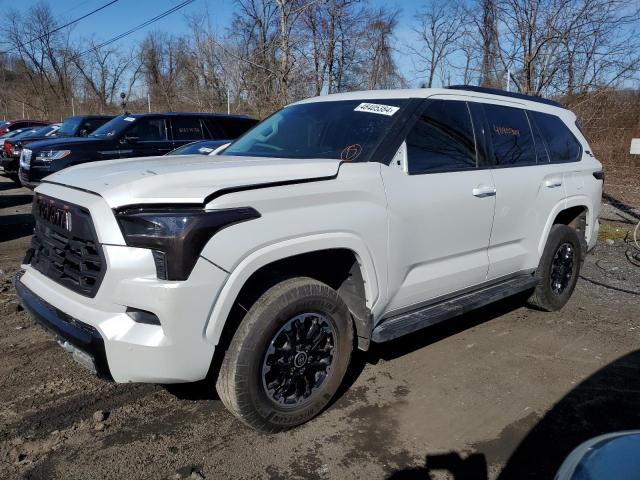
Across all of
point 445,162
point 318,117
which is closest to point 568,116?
point 445,162

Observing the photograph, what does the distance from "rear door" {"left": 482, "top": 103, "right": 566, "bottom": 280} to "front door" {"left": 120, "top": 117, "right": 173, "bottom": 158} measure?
25.8 feet

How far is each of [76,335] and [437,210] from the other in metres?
2.27

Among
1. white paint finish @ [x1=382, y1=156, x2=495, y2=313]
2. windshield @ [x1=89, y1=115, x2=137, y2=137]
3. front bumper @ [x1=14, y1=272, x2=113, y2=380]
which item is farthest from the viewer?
windshield @ [x1=89, y1=115, x2=137, y2=137]

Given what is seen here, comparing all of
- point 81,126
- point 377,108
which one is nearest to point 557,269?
point 377,108

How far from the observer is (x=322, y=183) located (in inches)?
121

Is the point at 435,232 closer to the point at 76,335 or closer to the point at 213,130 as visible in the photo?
the point at 76,335

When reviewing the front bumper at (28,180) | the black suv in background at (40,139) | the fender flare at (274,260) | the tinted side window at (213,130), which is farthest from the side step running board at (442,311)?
the black suv in background at (40,139)

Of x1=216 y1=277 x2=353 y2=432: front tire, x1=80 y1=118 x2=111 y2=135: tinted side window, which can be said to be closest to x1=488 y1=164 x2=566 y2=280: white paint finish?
x1=216 y1=277 x2=353 y2=432: front tire

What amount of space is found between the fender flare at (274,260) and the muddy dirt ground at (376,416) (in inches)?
29.8

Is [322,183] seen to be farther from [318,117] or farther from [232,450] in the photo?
[232,450]

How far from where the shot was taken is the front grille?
8.87 ft

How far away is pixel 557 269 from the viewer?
5180 mm

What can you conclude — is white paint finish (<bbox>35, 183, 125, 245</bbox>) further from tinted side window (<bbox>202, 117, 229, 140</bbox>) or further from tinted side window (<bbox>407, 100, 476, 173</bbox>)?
tinted side window (<bbox>202, 117, 229, 140</bbox>)

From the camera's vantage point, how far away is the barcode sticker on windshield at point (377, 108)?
372 cm
